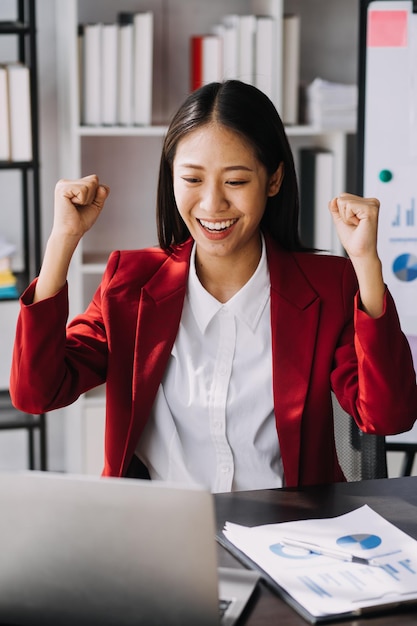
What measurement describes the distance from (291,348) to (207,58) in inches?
61.5

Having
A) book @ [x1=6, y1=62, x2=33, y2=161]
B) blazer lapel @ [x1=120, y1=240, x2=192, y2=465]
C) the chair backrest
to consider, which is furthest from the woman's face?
book @ [x1=6, y1=62, x2=33, y2=161]

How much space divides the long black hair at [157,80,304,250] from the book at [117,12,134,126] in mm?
1196

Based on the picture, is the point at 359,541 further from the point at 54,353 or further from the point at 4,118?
the point at 4,118

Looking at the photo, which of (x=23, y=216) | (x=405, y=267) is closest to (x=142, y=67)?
(x=23, y=216)

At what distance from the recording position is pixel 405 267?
8.14 feet

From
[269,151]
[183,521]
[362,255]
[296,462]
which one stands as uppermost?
[269,151]

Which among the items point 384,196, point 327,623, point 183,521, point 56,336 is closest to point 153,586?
point 183,521

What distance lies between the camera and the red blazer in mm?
1622

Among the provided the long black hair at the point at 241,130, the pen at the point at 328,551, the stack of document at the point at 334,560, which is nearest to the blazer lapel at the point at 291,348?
the long black hair at the point at 241,130

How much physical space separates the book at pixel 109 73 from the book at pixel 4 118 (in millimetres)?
299

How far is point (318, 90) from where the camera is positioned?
3008 millimetres

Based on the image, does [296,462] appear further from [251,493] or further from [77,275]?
[77,275]

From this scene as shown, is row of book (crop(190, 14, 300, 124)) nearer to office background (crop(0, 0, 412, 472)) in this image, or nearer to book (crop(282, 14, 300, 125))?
book (crop(282, 14, 300, 125))

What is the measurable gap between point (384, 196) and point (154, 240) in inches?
42.8
